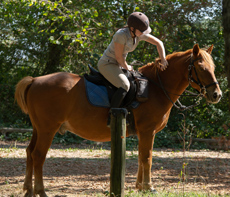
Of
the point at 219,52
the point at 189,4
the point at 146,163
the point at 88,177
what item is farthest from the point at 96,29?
the point at 146,163

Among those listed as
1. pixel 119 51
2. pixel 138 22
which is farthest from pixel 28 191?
pixel 138 22

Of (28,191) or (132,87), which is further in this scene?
(132,87)

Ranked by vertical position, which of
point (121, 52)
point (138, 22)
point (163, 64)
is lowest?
point (163, 64)

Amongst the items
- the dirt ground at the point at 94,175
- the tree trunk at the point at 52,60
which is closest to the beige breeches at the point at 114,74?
the dirt ground at the point at 94,175

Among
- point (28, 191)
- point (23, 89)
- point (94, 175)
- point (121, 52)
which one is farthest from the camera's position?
point (94, 175)

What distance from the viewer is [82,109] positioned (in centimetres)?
488

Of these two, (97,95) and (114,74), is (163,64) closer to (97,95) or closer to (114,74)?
(114,74)

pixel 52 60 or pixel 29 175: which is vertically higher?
pixel 52 60

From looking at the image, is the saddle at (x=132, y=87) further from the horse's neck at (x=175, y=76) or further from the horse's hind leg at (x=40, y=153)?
the horse's hind leg at (x=40, y=153)

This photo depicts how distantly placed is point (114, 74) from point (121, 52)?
38cm

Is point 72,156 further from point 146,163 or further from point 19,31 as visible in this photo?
point 19,31

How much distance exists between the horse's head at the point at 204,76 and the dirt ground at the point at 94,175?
105cm

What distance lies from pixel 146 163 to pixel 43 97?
200 centimetres

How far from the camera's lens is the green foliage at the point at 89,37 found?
11.0 m
